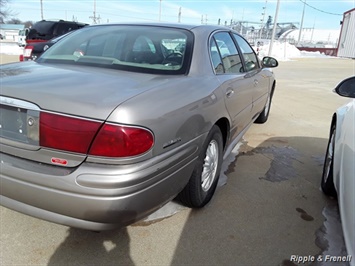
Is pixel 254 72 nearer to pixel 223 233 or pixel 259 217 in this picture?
pixel 259 217

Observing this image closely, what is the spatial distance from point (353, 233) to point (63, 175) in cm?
158

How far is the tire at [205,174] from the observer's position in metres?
2.45

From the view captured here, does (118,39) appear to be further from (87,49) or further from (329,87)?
(329,87)

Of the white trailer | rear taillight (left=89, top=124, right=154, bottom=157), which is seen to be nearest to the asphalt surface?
rear taillight (left=89, top=124, right=154, bottom=157)

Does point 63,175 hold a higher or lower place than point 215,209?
higher

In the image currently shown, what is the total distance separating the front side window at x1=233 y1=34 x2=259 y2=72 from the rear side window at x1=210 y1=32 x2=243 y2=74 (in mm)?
240

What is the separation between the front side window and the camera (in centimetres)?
378

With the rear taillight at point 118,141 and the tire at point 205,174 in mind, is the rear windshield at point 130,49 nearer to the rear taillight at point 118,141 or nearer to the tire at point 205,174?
the tire at point 205,174

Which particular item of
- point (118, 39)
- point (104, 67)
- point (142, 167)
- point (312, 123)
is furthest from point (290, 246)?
point (312, 123)

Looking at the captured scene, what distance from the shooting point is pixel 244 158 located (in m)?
4.02

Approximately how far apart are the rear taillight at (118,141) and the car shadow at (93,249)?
2.78ft

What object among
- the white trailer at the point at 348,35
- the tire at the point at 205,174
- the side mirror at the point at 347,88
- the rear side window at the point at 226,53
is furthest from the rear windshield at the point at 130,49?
the white trailer at the point at 348,35

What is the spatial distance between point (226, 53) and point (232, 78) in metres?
0.36

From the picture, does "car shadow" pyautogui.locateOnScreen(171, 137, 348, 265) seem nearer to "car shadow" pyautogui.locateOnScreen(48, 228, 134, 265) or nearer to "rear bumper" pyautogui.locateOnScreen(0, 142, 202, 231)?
"car shadow" pyautogui.locateOnScreen(48, 228, 134, 265)
